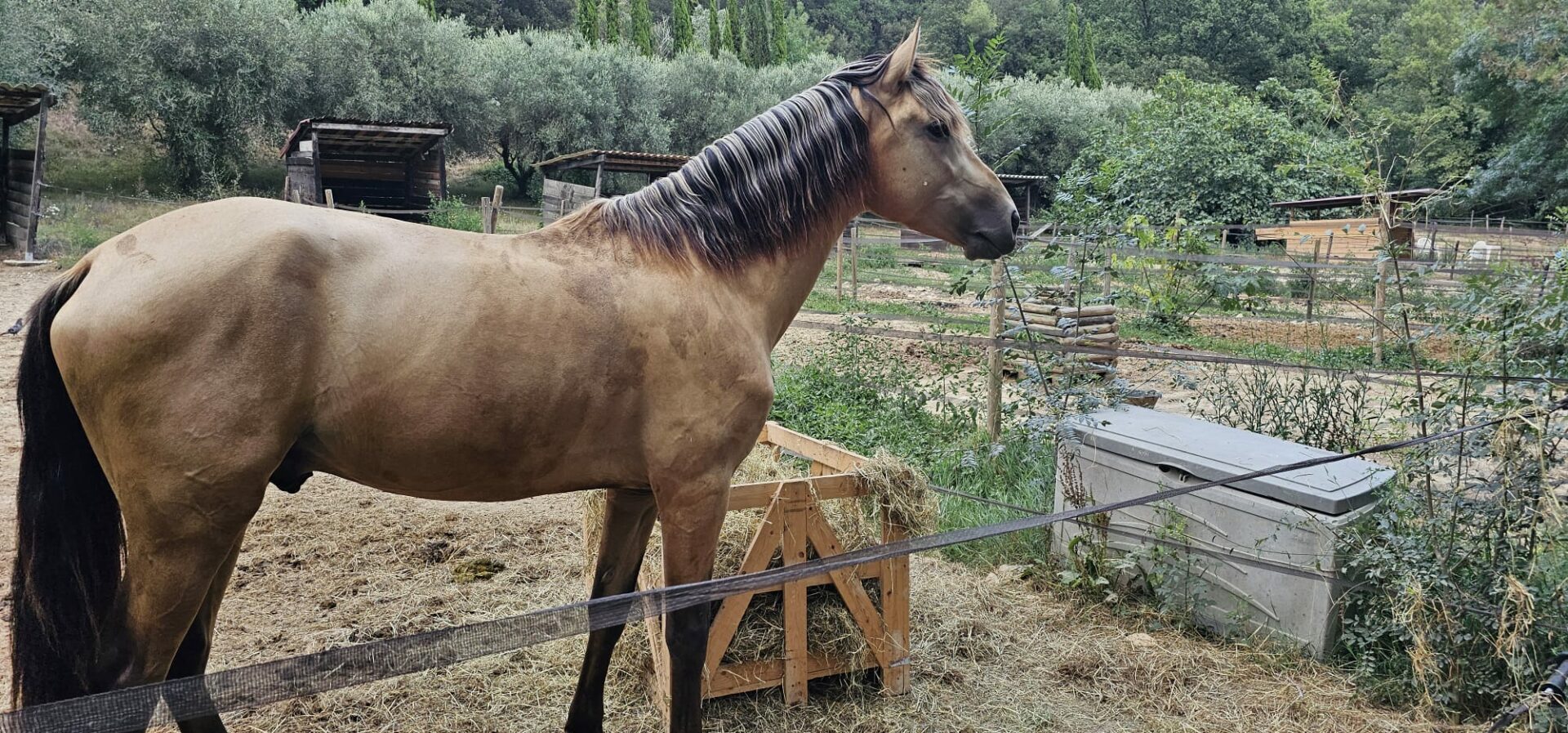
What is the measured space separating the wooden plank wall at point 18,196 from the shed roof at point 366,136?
4083 mm

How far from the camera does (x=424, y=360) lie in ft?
6.46

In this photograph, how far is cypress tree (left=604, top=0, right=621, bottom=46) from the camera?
38188 millimetres

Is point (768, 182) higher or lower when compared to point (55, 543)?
higher

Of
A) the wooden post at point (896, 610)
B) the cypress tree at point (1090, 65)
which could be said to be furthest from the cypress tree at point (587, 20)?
the wooden post at point (896, 610)

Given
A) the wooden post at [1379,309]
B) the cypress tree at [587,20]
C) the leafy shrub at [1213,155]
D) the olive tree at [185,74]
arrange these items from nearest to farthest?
the wooden post at [1379,309], the leafy shrub at [1213,155], the olive tree at [185,74], the cypress tree at [587,20]

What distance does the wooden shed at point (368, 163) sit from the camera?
1680 centimetres

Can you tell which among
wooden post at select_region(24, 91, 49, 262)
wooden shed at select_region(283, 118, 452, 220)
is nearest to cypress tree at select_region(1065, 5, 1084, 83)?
wooden shed at select_region(283, 118, 452, 220)

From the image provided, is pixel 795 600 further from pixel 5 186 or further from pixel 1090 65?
pixel 1090 65

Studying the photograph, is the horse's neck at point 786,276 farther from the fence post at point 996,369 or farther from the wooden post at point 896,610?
the fence post at point 996,369

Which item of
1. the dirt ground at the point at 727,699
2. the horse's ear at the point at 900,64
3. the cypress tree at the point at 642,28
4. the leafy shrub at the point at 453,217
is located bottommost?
the dirt ground at the point at 727,699

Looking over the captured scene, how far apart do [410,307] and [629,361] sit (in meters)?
0.52

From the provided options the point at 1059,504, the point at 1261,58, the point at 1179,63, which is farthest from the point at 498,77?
the point at 1261,58

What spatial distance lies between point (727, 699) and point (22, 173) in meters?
17.0

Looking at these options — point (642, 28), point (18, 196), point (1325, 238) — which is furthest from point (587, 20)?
point (1325, 238)
